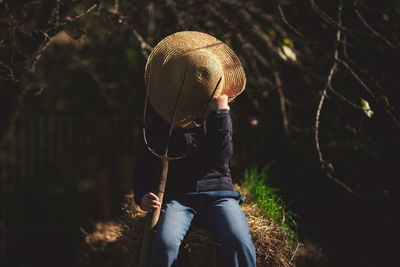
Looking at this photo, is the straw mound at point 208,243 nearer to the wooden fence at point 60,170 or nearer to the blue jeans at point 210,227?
the blue jeans at point 210,227

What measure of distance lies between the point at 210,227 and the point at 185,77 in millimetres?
869

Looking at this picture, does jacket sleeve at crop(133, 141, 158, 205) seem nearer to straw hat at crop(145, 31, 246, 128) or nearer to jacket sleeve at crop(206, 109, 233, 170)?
straw hat at crop(145, 31, 246, 128)

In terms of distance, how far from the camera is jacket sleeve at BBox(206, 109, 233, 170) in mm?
3338

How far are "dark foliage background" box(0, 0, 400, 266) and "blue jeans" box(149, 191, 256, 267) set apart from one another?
1.15m

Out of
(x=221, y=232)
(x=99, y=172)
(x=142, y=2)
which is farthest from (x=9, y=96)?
(x=221, y=232)

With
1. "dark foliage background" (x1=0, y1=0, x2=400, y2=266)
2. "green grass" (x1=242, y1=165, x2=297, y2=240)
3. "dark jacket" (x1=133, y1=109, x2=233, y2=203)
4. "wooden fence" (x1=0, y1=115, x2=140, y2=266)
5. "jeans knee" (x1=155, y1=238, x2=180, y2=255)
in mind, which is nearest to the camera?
"jeans knee" (x1=155, y1=238, x2=180, y2=255)

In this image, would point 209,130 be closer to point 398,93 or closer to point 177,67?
point 177,67

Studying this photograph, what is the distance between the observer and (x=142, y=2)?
208 inches

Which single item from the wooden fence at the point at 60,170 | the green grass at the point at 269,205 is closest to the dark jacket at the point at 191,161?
the green grass at the point at 269,205

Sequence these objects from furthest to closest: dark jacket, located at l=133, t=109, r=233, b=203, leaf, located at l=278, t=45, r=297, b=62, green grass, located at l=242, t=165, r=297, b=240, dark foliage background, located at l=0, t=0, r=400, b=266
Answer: dark foliage background, located at l=0, t=0, r=400, b=266 → leaf, located at l=278, t=45, r=297, b=62 → green grass, located at l=242, t=165, r=297, b=240 → dark jacket, located at l=133, t=109, r=233, b=203

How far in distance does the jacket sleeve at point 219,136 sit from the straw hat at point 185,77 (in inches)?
3.9

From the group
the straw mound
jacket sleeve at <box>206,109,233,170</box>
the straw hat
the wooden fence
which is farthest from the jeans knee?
the wooden fence

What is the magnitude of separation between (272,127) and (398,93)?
5.10 feet

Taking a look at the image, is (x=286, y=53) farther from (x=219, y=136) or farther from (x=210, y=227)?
(x=210, y=227)
